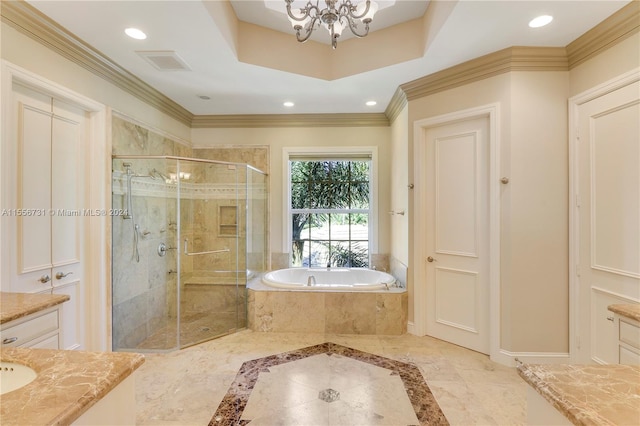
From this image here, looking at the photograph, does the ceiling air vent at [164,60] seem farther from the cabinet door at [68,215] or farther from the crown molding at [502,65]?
the crown molding at [502,65]

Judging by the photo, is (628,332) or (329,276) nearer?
(628,332)

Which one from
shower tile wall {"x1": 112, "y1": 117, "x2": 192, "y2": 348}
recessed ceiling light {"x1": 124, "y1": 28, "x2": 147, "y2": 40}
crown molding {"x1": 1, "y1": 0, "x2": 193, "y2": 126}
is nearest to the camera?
crown molding {"x1": 1, "y1": 0, "x2": 193, "y2": 126}

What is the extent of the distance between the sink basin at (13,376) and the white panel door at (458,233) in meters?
2.75

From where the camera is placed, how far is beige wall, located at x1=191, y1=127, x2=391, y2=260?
3840 mm

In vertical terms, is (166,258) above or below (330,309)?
above

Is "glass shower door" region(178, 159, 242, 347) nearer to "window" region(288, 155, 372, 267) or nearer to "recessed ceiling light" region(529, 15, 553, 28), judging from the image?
"window" region(288, 155, 372, 267)

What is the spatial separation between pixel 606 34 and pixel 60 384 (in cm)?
326

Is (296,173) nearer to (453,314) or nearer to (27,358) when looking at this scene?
(453,314)

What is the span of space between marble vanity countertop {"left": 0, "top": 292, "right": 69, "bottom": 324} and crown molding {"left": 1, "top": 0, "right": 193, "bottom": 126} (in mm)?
1580

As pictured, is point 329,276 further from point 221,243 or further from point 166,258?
point 166,258

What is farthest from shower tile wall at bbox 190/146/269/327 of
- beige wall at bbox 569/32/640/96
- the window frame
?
beige wall at bbox 569/32/640/96

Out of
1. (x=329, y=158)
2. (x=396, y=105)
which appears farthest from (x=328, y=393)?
(x=396, y=105)

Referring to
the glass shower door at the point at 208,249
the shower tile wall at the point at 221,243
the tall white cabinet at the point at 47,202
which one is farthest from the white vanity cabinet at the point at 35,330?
the shower tile wall at the point at 221,243

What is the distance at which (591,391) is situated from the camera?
0.78m
